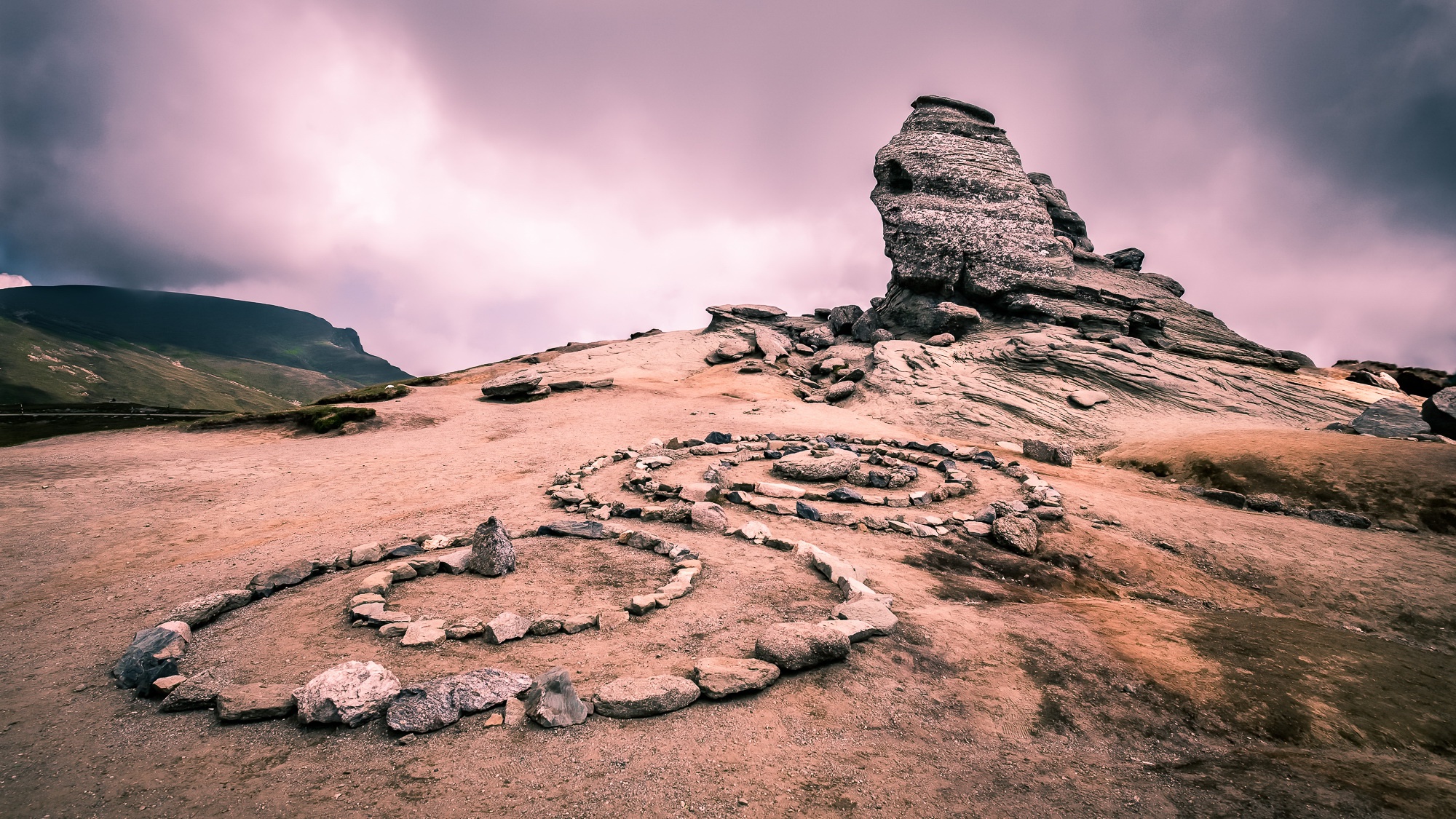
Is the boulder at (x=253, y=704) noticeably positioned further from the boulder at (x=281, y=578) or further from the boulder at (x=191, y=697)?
the boulder at (x=281, y=578)

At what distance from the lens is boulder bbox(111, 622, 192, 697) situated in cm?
497

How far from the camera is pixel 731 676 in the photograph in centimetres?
503

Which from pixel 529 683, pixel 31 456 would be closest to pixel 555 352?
pixel 31 456

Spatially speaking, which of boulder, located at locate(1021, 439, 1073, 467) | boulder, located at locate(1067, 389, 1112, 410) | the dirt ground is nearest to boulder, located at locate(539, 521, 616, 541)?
the dirt ground

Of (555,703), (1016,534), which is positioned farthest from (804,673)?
(1016,534)

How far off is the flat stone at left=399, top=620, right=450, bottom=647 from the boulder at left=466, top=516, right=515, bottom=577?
1.77 metres

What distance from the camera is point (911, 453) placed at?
18859 millimetres

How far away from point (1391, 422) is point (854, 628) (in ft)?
95.8

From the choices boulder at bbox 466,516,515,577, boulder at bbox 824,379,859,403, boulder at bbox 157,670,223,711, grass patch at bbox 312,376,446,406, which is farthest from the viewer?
boulder at bbox 824,379,859,403

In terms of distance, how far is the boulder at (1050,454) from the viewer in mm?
18422

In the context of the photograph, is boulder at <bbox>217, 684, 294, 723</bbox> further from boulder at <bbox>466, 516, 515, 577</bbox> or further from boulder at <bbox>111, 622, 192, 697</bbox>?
boulder at <bbox>466, 516, 515, 577</bbox>

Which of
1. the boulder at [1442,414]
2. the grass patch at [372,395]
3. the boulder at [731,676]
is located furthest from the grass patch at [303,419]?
the boulder at [1442,414]

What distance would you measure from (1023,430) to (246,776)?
28.4 metres

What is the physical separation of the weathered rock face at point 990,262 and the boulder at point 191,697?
4212cm
